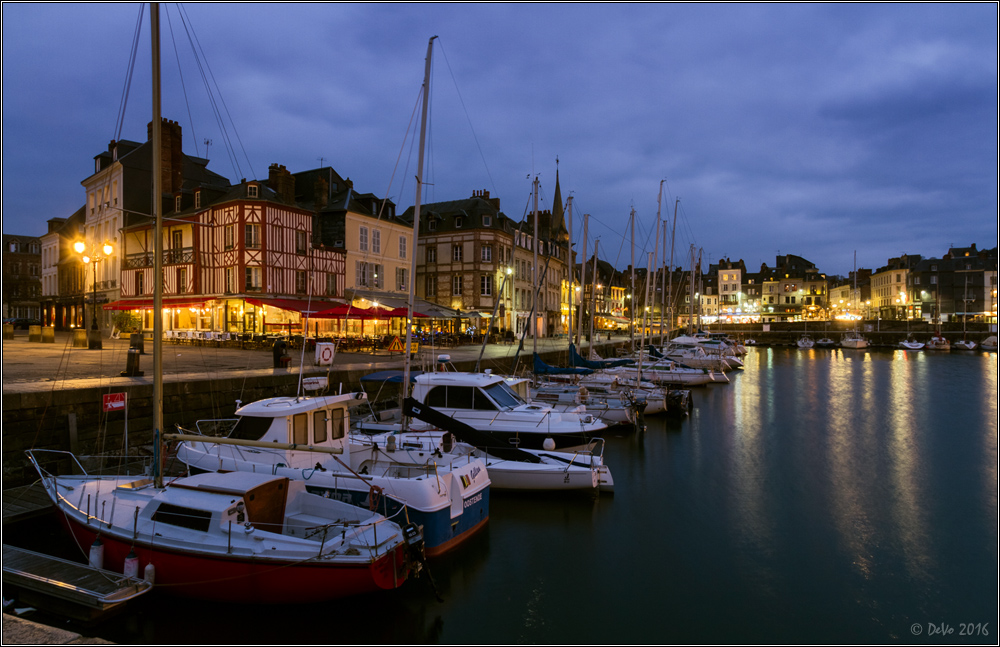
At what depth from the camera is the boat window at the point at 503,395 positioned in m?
14.8

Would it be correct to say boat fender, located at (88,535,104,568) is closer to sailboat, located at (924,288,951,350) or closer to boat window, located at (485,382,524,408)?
boat window, located at (485,382,524,408)

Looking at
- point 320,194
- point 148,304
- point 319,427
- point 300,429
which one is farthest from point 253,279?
point 300,429

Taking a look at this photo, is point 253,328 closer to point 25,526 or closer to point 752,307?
point 25,526

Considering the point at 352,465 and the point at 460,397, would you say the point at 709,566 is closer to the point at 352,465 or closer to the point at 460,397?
the point at 352,465

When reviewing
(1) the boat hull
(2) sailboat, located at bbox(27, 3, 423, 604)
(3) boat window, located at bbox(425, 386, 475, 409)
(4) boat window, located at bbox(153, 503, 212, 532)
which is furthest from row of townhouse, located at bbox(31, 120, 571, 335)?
(1) the boat hull

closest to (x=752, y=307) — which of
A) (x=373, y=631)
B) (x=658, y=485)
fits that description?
(x=658, y=485)

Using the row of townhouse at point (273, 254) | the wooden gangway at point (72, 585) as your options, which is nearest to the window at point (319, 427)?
the wooden gangway at point (72, 585)

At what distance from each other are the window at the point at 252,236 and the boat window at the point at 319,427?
2335cm

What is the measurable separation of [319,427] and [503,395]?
5.71 metres

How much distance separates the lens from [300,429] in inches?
404

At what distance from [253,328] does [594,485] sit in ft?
78.9

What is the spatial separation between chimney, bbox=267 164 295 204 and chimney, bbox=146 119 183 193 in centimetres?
669

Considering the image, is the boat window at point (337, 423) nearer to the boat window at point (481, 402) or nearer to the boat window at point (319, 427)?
the boat window at point (319, 427)

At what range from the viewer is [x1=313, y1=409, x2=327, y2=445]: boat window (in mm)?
10445
